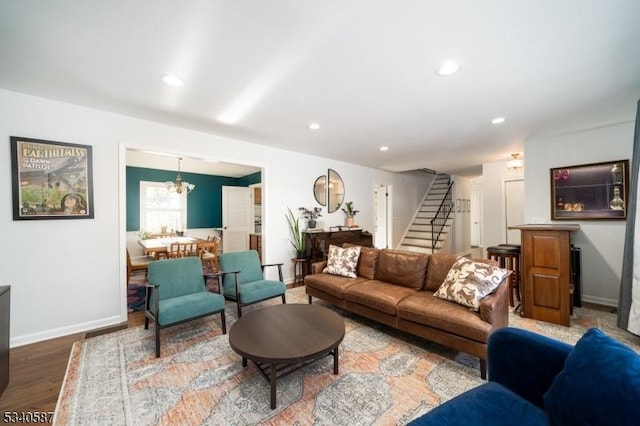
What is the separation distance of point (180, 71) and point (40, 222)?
225 cm

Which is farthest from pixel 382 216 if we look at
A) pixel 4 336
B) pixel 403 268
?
pixel 4 336

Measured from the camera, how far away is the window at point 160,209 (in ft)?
20.9

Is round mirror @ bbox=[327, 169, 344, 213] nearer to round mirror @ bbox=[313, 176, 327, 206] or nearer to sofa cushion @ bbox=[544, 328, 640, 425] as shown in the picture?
round mirror @ bbox=[313, 176, 327, 206]

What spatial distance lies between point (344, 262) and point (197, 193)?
532cm

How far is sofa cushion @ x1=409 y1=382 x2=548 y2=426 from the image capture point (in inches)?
44.1

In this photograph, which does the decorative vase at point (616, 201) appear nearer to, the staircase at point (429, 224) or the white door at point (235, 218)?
the staircase at point (429, 224)

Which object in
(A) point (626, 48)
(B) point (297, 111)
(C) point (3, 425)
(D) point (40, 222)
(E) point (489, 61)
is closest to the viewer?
(C) point (3, 425)

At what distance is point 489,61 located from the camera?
2021 mm

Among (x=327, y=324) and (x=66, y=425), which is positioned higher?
(x=327, y=324)

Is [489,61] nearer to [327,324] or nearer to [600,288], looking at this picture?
[327,324]

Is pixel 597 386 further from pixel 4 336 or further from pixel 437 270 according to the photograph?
pixel 4 336

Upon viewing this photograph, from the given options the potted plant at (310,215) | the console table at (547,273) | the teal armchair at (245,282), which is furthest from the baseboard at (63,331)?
the console table at (547,273)

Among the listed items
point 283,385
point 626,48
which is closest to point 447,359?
point 283,385

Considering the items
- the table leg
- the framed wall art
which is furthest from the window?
the framed wall art
